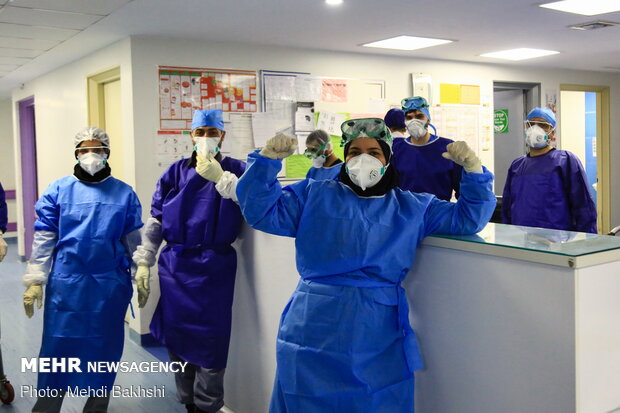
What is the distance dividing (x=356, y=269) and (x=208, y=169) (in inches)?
39.4

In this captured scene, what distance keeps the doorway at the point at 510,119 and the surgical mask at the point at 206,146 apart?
435cm

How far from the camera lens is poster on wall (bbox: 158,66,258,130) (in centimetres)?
429

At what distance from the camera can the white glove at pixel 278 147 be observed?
1.77 m

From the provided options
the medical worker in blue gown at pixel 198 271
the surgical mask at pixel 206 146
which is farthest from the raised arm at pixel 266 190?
the surgical mask at pixel 206 146

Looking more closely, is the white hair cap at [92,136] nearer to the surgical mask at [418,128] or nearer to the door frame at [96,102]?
the surgical mask at [418,128]

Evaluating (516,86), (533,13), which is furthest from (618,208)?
(533,13)

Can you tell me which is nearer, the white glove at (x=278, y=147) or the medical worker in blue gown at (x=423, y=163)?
the white glove at (x=278, y=147)

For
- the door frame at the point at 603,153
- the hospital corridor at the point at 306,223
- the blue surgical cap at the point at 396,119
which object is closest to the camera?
the hospital corridor at the point at 306,223

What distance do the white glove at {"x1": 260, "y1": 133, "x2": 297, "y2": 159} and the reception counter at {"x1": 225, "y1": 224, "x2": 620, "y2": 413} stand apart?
485 mm

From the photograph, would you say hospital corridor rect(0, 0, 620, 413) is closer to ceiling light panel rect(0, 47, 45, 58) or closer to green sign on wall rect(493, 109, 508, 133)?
ceiling light panel rect(0, 47, 45, 58)

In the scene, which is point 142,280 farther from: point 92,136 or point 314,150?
point 314,150

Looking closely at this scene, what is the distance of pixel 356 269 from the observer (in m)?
1.74

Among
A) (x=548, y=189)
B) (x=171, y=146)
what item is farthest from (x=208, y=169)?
(x=548, y=189)

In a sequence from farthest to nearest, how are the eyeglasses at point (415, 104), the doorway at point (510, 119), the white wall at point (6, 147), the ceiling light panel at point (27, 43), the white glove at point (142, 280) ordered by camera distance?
1. the white wall at point (6, 147)
2. the doorway at point (510, 119)
3. the ceiling light panel at point (27, 43)
4. the eyeglasses at point (415, 104)
5. the white glove at point (142, 280)
